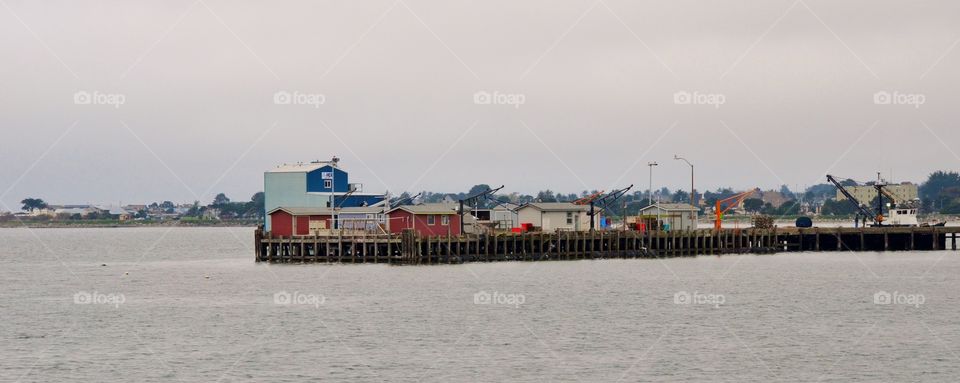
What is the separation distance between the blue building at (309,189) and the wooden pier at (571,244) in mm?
6438

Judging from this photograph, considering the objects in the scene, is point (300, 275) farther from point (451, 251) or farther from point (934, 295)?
point (934, 295)

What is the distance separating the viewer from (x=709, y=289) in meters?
68.4

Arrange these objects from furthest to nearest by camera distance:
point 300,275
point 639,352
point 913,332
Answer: point 300,275, point 913,332, point 639,352

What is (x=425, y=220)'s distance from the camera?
294 feet

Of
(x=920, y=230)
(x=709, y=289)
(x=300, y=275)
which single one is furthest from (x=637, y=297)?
(x=920, y=230)

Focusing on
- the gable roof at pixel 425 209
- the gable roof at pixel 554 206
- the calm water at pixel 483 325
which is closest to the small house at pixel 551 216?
the gable roof at pixel 554 206

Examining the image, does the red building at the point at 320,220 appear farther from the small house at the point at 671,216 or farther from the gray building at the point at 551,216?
the small house at the point at 671,216

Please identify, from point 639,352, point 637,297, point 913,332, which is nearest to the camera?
point 639,352

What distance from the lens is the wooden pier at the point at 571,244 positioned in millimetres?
87438

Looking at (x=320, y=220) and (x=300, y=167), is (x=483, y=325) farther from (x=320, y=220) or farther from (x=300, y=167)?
(x=300, y=167)

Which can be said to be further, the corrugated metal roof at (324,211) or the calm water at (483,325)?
the corrugated metal roof at (324,211)

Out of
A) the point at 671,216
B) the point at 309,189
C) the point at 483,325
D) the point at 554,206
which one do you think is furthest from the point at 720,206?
the point at 483,325

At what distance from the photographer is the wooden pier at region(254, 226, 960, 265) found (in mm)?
87438

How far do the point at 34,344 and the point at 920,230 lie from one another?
267 feet
